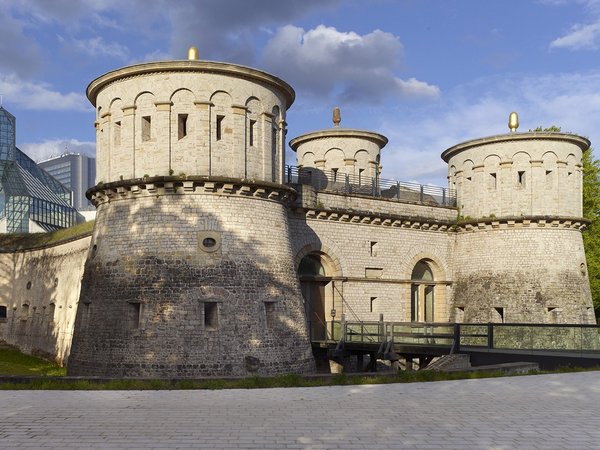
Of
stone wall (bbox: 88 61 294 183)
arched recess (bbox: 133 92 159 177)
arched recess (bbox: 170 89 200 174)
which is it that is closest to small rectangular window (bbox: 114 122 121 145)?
stone wall (bbox: 88 61 294 183)

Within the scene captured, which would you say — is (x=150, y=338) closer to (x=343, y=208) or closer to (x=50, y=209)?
(x=343, y=208)

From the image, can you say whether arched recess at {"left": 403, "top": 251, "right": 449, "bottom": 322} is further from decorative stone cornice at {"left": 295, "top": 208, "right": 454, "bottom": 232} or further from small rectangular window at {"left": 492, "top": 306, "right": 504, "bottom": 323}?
small rectangular window at {"left": 492, "top": 306, "right": 504, "bottom": 323}

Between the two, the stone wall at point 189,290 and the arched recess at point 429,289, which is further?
the arched recess at point 429,289

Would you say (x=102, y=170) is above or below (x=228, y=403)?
above

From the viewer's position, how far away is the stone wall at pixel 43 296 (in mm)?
31234

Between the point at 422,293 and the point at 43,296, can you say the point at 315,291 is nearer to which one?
the point at 422,293

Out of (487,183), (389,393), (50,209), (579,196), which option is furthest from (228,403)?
(50,209)

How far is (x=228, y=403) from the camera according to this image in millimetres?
10969

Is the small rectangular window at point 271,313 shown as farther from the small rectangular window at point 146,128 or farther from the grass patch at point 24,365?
the grass patch at point 24,365

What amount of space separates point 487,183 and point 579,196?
4.69 m

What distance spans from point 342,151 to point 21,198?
4047cm

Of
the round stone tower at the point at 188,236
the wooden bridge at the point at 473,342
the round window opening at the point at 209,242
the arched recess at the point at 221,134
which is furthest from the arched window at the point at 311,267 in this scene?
the arched recess at the point at 221,134

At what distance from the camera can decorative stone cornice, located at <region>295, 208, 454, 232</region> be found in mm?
26344

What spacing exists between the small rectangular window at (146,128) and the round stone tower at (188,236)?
0.15ft
